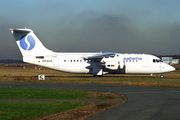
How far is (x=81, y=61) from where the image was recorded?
39469mm

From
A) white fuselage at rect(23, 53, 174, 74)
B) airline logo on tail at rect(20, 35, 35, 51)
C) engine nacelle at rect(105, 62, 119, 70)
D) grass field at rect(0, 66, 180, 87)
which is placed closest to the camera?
→ grass field at rect(0, 66, 180, 87)

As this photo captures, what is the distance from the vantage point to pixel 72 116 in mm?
11641

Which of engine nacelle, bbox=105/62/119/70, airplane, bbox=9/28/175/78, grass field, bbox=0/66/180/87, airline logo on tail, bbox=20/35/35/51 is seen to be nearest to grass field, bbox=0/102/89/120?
grass field, bbox=0/66/180/87

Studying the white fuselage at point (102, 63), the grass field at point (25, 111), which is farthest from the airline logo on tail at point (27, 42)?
the grass field at point (25, 111)

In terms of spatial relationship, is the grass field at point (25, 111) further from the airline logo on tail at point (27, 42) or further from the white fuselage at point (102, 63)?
the airline logo on tail at point (27, 42)

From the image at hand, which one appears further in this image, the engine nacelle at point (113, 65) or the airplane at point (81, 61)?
the airplane at point (81, 61)

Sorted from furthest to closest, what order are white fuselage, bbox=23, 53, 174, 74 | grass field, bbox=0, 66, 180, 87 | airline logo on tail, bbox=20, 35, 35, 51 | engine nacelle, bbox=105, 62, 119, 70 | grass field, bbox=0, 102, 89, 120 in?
white fuselage, bbox=23, 53, 174, 74 < airline logo on tail, bbox=20, 35, 35, 51 < engine nacelle, bbox=105, 62, 119, 70 < grass field, bbox=0, 66, 180, 87 < grass field, bbox=0, 102, 89, 120

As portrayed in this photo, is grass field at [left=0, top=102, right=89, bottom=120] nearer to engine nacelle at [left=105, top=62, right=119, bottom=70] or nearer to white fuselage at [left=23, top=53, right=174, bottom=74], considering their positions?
engine nacelle at [left=105, top=62, right=119, bottom=70]

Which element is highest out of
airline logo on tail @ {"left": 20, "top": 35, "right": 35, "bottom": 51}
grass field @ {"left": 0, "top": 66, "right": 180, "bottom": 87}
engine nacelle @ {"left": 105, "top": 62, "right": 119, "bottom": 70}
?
airline logo on tail @ {"left": 20, "top": 35, "right": 35, "bottom": 51}

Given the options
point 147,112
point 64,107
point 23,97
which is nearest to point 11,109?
point 64,107

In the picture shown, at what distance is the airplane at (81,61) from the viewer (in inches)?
1531

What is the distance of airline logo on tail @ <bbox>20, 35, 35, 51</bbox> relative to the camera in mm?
38834

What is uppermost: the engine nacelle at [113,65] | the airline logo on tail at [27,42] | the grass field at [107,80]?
the airline logo on tail at [27,42]

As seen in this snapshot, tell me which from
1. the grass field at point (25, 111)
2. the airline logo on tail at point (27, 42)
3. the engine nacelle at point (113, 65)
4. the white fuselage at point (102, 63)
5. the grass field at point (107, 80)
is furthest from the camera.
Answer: the white fuselage at point (102, 63)
